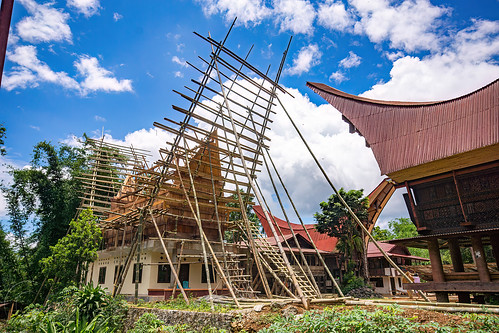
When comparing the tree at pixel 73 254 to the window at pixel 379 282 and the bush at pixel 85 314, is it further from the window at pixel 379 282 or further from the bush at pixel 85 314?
the window at pixel 379 282

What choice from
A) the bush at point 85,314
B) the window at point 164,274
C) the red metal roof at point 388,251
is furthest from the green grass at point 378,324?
the red metal roof at point 388,251

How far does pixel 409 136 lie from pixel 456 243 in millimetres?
4627

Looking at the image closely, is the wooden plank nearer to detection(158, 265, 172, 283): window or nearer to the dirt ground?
the dirt ground

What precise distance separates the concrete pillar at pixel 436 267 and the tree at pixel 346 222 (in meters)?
11.2

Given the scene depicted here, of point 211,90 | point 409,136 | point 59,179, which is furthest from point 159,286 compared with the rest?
point 59,179

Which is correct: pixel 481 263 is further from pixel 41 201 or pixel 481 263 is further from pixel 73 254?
pixel 41 201

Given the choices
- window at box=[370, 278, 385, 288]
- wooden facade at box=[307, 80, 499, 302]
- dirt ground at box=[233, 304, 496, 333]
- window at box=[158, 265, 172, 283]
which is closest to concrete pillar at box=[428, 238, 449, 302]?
wooden facade at box=[307, 80, 499, 302]

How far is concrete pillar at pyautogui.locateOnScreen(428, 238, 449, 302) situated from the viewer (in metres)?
11.9

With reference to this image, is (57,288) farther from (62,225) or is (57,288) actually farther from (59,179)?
(59,179)

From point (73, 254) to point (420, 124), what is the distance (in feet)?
55.3

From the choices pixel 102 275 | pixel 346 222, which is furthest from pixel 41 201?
pixel 346 222

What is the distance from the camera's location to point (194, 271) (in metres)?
16.9

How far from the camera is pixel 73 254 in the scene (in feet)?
50.8

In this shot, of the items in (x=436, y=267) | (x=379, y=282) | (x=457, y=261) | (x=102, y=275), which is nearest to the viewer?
(x=436, y=267)
